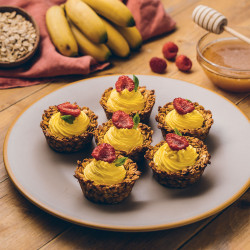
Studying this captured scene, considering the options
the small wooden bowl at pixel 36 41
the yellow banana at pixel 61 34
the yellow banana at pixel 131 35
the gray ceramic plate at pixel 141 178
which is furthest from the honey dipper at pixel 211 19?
the small wooden bowl at pixel 36 41

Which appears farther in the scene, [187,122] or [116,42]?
[116,42]

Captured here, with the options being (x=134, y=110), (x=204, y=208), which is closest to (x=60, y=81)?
(x=134, y=110)

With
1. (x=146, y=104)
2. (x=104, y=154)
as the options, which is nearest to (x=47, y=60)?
(x=146, y=104)

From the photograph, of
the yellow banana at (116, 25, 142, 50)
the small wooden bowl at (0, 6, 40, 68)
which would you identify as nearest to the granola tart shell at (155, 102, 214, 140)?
the yellow banana at (116, 25, 142, 50)

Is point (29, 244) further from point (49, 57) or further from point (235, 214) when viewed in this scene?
point (49, 57)

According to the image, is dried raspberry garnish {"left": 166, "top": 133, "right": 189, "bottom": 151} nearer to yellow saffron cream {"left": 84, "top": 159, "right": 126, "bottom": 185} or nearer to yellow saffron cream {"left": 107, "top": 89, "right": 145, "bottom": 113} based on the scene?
yellow saffron cream {"left": 84, "top": 159, "right": 126, "bottom": 185}

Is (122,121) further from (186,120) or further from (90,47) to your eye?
(90,47)
